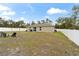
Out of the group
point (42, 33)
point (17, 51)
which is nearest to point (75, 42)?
point (42, 33)

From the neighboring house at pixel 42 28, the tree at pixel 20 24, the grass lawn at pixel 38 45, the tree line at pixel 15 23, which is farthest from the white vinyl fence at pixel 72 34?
the tree at pixel 20 24

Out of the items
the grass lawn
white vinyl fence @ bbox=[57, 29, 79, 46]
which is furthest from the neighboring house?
white vinyl fence @ bbox=[57, 29, 79, 46]

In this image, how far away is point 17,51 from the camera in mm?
4836

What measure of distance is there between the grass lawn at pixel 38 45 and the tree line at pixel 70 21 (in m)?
0.14

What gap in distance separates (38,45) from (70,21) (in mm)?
612

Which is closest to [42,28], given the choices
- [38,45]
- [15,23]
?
[38,45]

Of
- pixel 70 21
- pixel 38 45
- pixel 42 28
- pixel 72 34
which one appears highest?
pixel 70 21

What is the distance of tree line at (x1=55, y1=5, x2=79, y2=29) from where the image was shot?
485 cm

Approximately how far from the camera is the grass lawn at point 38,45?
484cm

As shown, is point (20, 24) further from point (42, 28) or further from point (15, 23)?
point (42, 28)

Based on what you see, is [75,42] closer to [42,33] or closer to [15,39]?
[42,33]

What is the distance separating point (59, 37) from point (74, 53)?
334 mm

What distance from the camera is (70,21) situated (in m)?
4.88

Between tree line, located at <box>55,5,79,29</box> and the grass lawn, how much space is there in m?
0.14
